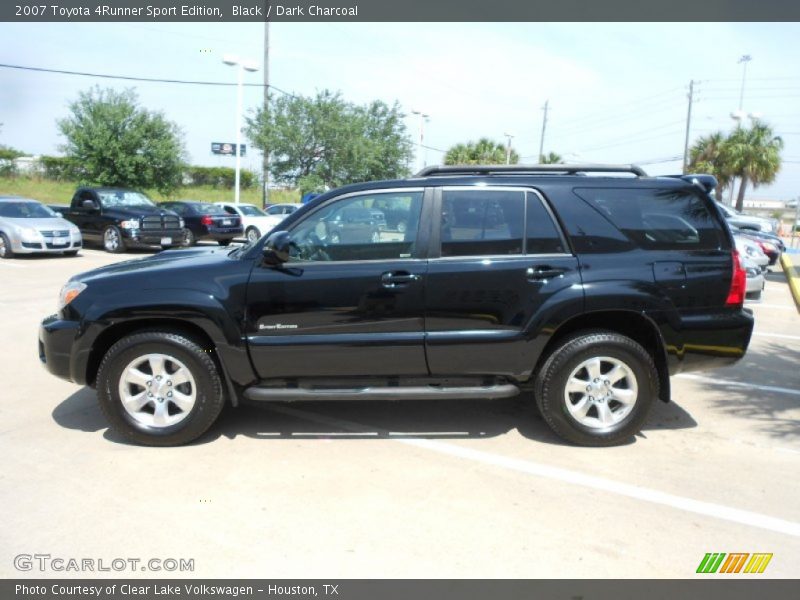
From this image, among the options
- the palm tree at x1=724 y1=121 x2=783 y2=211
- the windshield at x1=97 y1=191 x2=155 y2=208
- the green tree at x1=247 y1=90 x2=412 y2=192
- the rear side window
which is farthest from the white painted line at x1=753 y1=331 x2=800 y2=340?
the palm tree at x1=724 y1=121 x2=783 y2=211

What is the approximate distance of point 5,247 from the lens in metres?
15.8

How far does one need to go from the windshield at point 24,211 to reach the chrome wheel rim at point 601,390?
1579 centimetres

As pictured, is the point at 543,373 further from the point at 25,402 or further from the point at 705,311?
the point at 25,402

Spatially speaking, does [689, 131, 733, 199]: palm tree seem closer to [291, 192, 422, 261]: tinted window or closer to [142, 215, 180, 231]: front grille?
[142, 215, 180, 231]: front grille

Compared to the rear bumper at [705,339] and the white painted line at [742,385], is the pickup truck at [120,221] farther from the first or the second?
the rear bumper at [705,339]

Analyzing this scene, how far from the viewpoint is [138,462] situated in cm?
438

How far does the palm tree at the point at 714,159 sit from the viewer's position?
41.9 metres

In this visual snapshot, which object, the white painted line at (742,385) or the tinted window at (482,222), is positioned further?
the white painted line at (742,385)

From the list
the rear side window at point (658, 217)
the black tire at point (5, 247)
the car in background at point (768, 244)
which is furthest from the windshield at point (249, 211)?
the rear side window at point (658, 217)

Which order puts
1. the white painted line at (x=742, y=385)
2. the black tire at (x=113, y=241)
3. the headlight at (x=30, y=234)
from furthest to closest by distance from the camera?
1. the black tire at (x=113, y=241)
2. the headlight at (x=30, y=234)
3. the white painted line at (x=742, y=385)

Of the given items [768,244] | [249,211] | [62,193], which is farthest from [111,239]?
[62,193]

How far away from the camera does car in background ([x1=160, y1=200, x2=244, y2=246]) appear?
802 inches

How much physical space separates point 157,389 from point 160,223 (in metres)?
14.7
